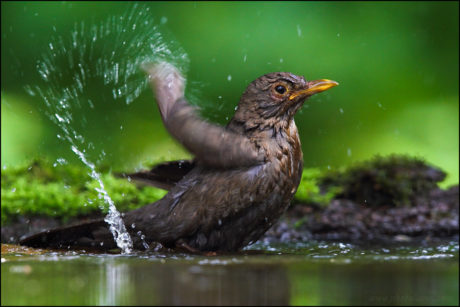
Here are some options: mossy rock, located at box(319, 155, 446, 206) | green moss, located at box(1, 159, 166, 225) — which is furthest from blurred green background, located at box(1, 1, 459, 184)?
mossy rock, located at box(319, 155, 446, 206)

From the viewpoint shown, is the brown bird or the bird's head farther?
the bird's head

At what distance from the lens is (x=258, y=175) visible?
466 centimetres

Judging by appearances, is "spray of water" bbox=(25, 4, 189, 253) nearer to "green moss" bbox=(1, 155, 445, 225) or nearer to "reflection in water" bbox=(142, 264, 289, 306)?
"green moss" bbox=(1, 155, 445, 225)

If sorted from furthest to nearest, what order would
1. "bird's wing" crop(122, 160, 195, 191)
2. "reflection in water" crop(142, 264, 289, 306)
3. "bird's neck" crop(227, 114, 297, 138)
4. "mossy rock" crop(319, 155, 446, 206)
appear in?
1. "mossy rock" crop(319, 155, 446, 206)
2. "bird's wing" crop(122, 160, 195, 191)
3. "bird's neck" crop(227, 114, 297, 138)
4. "reflection in water" crop(142, 264, 289, 306)

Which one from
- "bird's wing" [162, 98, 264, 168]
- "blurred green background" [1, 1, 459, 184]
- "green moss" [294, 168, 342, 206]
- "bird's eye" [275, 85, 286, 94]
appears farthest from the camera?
"blurred green background" [1, 1, 459, 184]

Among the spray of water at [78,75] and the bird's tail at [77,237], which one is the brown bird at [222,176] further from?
the spray of water at [78,75]

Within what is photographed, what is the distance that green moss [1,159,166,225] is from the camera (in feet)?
21.6

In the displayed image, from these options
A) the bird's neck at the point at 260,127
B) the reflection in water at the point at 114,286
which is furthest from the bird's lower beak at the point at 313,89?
the reflection in water at the point at 114,286

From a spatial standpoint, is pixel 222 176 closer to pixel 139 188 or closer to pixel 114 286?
pixel 114 286

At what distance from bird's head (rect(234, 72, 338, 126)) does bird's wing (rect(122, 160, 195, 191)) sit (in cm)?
56

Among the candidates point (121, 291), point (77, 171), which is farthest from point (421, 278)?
point (77, 171)

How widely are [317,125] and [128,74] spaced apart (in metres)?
3.46

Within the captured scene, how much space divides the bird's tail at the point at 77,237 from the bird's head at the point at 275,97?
122 centimetres

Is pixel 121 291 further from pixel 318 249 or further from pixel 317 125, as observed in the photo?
pixel 317 125
